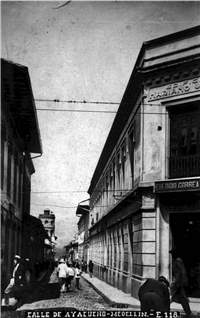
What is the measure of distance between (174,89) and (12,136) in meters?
8.16

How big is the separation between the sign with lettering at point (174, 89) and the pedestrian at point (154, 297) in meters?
8.76

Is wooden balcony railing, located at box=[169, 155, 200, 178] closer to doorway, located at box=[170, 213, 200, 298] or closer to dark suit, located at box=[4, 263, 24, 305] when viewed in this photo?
doorway, located at box=[170, 213, 200, 298]

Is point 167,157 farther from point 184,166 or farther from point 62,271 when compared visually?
point 62,271

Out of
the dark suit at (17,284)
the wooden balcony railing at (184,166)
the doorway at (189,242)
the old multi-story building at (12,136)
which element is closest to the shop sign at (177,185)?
the wooden balcony railing at (184,166)

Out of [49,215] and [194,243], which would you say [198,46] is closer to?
[194,243]

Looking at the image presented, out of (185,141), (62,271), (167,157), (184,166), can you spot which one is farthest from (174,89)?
(62,271)

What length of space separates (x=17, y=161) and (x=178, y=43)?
35.4 feet

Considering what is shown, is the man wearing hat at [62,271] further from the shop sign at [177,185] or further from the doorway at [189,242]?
the shop sign at [177,185]

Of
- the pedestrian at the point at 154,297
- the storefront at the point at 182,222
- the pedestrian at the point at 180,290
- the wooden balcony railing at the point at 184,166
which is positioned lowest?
the pedestrian at the point at 180,290

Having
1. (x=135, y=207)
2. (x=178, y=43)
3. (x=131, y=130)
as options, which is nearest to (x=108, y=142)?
(x=131, y=130)

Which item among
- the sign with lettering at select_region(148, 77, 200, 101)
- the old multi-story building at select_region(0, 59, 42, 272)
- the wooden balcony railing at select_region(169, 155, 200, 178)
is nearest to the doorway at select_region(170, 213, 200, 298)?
the wooden balcony railing at select_region(169, 155, 200, 178)

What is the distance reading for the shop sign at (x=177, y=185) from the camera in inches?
563

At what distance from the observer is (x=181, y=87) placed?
15203 mm

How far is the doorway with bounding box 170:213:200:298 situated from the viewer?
1465 cm
